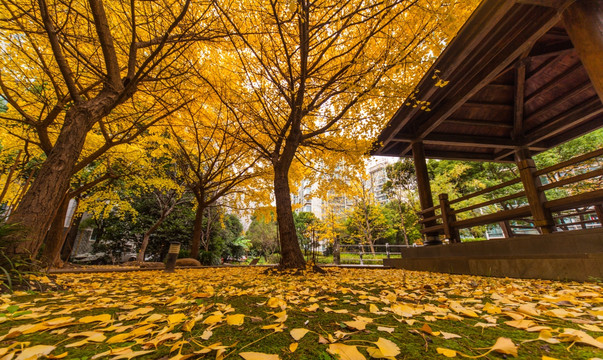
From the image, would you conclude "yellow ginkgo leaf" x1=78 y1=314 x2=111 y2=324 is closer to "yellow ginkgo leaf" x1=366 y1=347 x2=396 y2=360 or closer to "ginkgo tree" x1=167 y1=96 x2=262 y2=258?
"yellow ginkgo leaf" x1=366 y1=347 x2=396 y2=360

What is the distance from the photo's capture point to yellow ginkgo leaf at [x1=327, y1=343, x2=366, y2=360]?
2.86 ft

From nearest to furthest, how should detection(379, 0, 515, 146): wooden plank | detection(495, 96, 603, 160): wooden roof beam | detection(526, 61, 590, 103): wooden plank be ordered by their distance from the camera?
detection(379, 0, 515, 146): wooden plank, detection(526, 61, 590, 103): wooden plank, detection(495, 96, 603, 160): wooden roof beam

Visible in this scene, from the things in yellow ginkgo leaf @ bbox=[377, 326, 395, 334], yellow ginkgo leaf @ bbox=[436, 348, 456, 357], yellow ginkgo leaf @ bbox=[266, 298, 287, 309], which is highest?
yellow ginkgo leaf @ bbox=[436, 348, 456, 357]

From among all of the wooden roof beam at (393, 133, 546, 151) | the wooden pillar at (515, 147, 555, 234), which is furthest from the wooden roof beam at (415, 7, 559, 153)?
the wooden pillar at (515, 147, 555, 234)

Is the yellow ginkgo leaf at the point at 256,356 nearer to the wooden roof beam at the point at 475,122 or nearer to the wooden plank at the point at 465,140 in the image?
the wooden plank at the point at 465,140

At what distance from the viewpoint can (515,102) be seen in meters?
5.79

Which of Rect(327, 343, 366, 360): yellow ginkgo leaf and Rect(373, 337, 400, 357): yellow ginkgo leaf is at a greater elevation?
Rect(327, 343, 366, 360): yellow ginkgo leaf

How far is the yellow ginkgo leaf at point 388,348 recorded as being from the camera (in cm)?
92

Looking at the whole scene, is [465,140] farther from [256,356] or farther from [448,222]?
[256,356]

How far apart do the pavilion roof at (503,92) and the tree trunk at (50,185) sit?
600 cm

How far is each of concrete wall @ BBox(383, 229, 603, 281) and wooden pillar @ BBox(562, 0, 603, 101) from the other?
1.87 metres

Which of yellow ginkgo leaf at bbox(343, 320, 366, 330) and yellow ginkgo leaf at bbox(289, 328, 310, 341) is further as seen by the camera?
yellow ginkgo leaf at bbox(343, 320, 366, 330)

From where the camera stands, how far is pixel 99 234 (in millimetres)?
13172

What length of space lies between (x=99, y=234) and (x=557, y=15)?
63.8ft
